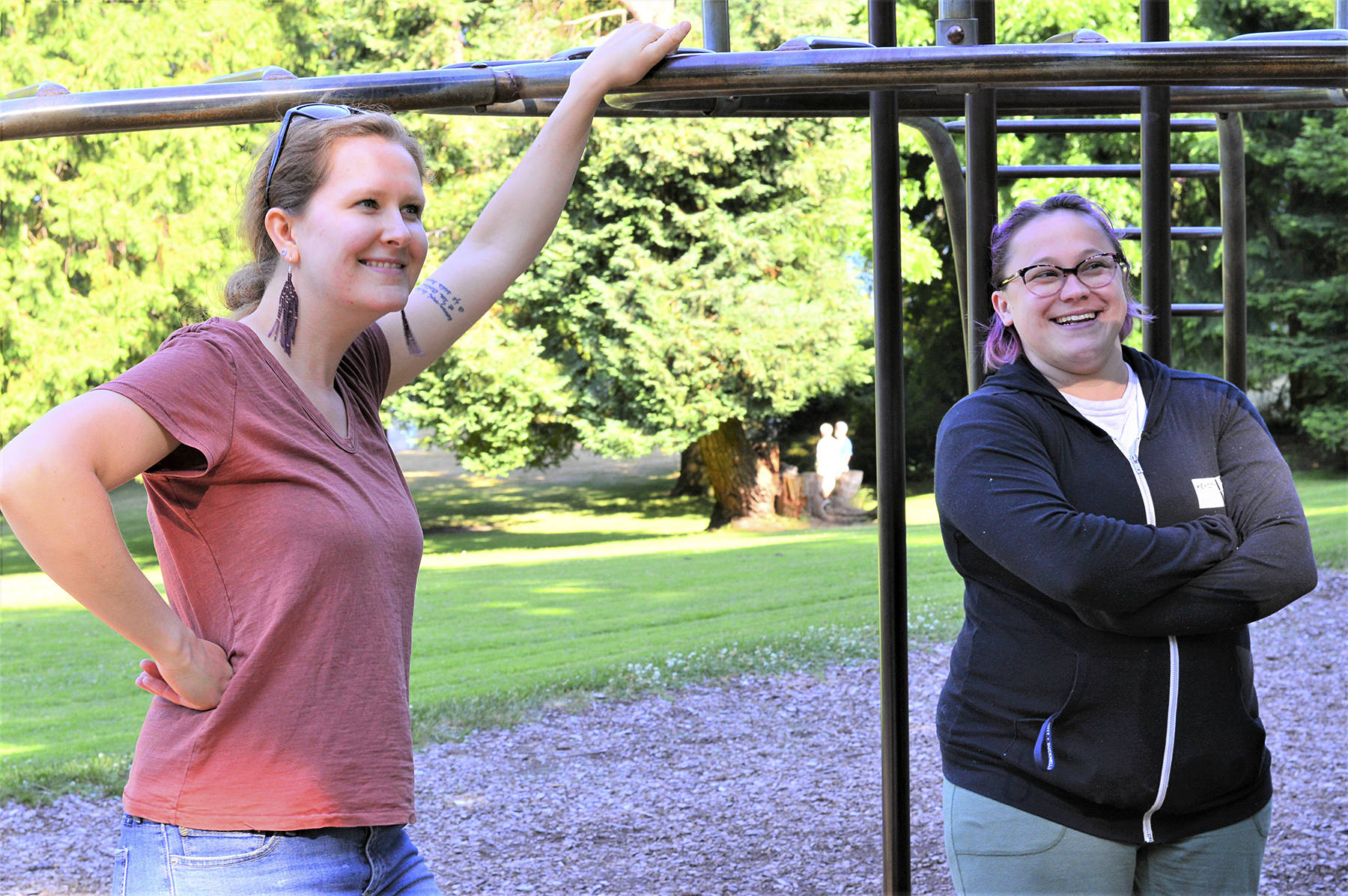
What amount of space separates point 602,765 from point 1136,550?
13.5 feet

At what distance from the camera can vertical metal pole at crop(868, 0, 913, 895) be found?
2314mm

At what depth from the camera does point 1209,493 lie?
1.92 metres

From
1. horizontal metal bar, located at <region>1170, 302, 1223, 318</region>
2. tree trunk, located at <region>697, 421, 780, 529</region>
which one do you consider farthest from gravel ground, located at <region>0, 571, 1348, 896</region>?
tree trunk, located at <region>697, 421, 780, 529</region>

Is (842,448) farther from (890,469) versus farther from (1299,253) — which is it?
(890,469)

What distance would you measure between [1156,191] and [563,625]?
328 inches

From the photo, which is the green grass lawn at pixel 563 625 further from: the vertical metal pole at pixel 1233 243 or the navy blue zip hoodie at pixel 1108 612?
the navy blue zip hoodie at pixel 1108 612

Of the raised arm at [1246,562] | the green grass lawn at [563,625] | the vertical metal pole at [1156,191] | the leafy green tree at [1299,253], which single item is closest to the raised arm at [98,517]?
the raised arm at [1246,562]

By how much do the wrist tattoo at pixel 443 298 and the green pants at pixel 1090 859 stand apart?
1.07 m

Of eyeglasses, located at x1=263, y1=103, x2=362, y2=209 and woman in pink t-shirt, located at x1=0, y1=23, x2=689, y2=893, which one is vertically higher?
eyeglasses, located at x1=263, y1=103, x2=362, y2=209

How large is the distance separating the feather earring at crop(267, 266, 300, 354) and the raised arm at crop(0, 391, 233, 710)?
8.9 inches

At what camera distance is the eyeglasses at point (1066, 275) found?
195 centimetres

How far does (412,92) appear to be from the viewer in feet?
6.61

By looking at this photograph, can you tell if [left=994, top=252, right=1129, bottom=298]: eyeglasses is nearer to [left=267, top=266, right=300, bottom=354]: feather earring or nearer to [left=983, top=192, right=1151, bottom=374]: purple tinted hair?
[left=983, top=192, right=1151, bottom=374]: purple tinted hair

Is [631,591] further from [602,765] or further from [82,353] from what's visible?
[82,353]
